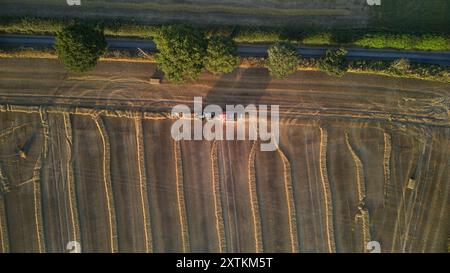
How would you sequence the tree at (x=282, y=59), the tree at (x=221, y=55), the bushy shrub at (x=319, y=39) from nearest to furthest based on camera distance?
the tree at (x=221, y=55), the tree at (x=282, y=59), the bushy shrub at (x=319, y=39)

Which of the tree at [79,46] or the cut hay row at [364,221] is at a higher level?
the tree at [79,46]

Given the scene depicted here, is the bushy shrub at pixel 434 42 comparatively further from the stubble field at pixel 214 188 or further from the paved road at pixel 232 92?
the stubble field at pixel 214 188

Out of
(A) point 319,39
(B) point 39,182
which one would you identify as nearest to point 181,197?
(B) point 39,182

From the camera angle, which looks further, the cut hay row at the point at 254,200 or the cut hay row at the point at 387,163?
the cut hay row at the point at 254,200

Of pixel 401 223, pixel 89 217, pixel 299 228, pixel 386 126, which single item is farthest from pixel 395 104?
pixel 89 217

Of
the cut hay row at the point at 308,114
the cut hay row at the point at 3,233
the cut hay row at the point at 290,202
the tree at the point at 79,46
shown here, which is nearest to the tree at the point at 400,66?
the cut hay row at the point at 308,114

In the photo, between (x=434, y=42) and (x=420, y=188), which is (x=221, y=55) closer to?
(x=434, y=42)

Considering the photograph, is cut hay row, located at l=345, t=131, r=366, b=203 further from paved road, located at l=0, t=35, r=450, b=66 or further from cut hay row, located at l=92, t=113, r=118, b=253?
cut hay row, located at l=92, t=113, r=118, b=253
